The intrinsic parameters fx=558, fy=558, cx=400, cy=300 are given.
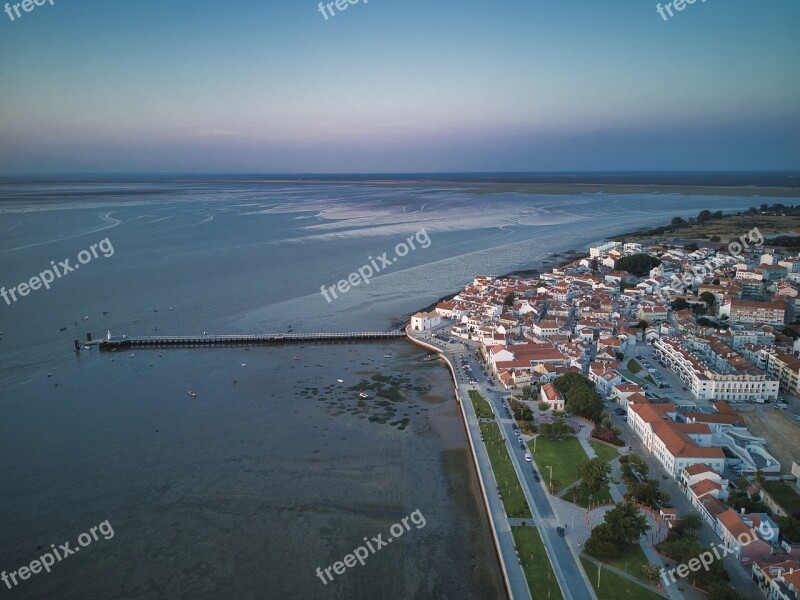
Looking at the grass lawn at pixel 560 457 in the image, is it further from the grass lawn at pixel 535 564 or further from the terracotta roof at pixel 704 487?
the terracotta roof at pixel 704 487

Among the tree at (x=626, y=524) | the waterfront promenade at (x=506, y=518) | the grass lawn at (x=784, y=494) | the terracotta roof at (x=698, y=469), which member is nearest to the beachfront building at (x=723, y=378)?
the grass lawn at (x=784, y=494)

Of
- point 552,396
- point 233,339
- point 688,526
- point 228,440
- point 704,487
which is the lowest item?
point 228,440

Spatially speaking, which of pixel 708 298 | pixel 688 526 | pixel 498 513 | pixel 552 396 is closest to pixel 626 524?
pixel 688 526

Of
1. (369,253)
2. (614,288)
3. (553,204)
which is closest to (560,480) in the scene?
(614,288)

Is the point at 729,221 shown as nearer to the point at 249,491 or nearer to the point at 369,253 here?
the point at 369,253

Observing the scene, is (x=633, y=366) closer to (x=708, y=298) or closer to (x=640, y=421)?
(x=640, y=421)

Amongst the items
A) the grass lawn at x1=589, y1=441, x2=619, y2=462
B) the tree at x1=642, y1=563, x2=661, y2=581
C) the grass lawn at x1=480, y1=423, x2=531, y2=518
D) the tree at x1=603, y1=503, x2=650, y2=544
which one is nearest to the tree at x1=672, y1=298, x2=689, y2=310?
the grass lawn at x1=589, y1=441, x2=619, y2=462
